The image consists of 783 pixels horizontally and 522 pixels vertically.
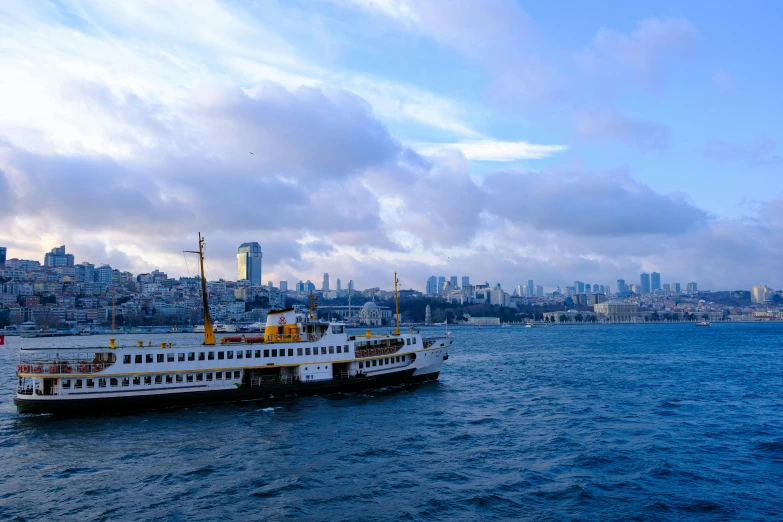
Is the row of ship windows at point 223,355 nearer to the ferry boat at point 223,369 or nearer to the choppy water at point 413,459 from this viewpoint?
the ferry boat at point 223,369

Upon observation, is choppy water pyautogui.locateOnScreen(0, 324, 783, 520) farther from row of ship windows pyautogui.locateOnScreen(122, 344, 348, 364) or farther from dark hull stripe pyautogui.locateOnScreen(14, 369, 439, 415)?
row of ship windows pyautogui.locateOnScreen(122, 344, 348, 364)

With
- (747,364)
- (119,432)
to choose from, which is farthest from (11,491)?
(747,364)

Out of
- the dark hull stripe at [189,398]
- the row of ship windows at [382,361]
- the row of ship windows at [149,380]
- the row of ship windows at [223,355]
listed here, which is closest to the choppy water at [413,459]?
the dark hull stripe at [189,398]

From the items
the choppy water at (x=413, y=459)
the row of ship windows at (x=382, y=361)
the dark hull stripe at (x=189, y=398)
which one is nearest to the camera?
the choppy water at (x=413, y=459)

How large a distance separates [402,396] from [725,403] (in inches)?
753

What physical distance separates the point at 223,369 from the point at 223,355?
2.59ft

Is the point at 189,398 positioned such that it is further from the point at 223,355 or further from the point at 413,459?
the point at 413,459

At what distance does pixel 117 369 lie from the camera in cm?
2942

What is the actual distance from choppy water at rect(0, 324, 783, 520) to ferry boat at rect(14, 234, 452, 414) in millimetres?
1113

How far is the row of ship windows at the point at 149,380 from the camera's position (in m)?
28.9

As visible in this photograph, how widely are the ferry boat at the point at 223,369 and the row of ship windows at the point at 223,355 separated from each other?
0.05 meters

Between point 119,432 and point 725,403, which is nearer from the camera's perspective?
point 119,432

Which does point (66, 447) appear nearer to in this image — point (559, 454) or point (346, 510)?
point (346, 510)

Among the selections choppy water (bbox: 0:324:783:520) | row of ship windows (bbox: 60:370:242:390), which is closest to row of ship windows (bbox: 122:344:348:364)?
row of ship windows (bbox: 60:370:242:390)
